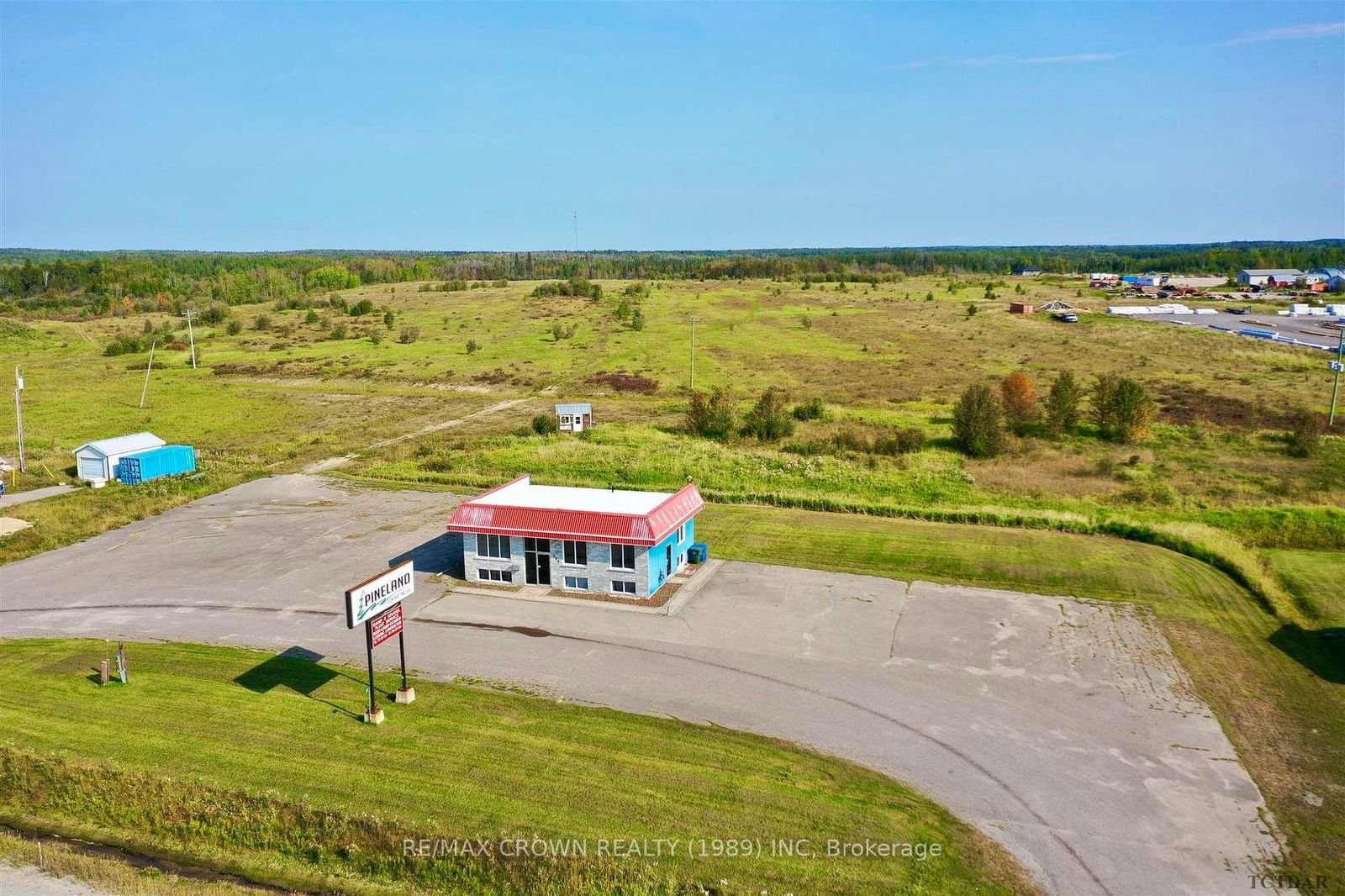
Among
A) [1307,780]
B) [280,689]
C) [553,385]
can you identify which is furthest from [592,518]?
[553,385]

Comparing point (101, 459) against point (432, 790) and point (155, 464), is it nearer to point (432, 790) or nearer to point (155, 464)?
point (155, 464)

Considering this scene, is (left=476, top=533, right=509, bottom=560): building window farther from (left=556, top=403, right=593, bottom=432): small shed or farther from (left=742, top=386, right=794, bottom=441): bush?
(left=742, top=386, right=794, bottom=441): bush

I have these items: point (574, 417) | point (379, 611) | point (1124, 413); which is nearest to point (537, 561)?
point (379, 611)

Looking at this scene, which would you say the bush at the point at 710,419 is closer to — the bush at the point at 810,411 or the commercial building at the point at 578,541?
the bush at the point at 810,411

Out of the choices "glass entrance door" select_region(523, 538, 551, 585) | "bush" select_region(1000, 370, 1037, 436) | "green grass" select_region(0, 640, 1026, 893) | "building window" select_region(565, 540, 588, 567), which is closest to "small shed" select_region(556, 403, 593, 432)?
"glass entrance door" select_region(523, 538, 551, 585)

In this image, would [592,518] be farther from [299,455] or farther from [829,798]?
[299,455]

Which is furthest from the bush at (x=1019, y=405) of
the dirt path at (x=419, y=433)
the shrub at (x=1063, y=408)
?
the dirt path at (x=419, y=433)
